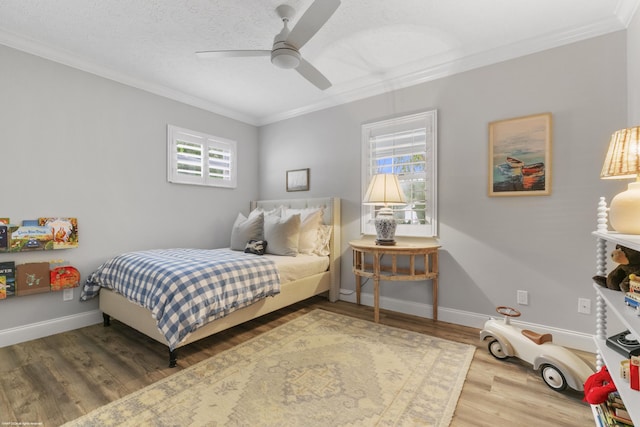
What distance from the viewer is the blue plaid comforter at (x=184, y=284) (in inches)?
78.5

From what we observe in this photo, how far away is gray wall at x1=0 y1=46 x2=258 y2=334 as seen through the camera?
2.46 meters

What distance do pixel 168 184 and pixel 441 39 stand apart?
10.5ft

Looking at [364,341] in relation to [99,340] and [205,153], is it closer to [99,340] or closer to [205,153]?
[99,340]

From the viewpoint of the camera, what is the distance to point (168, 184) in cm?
348

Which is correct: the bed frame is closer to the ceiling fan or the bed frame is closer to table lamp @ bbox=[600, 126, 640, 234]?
the ceiling fan

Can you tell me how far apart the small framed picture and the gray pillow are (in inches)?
30.8

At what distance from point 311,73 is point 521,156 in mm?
1899

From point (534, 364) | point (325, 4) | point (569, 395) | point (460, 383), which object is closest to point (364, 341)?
point (460, 383)

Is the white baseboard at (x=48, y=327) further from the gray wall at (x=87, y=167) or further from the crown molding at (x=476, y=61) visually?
the crown molding at (x=476, y=61)

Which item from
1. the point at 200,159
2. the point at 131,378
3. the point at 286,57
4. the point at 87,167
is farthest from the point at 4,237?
the point at 286,57

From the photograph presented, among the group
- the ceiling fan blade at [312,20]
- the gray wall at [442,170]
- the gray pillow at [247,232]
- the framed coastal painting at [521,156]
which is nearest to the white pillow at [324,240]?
the gray wall at [442,170]

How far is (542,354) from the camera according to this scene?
183 centimetres

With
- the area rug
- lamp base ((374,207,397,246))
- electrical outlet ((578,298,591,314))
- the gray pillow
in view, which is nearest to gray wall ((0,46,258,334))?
the gray pillow

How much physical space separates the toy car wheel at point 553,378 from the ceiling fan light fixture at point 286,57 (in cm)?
255
